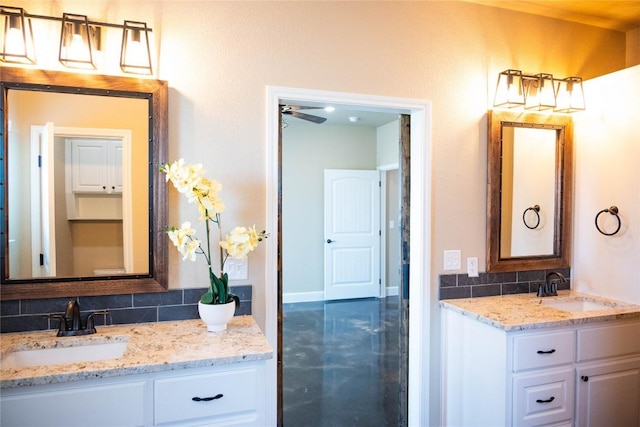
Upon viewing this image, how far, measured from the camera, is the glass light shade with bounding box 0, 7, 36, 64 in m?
1.73

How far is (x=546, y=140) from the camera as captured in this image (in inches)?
105

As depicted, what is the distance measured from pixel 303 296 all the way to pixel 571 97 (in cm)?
449

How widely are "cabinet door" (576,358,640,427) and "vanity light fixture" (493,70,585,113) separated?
1.53 meters

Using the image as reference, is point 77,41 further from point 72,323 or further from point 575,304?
point 575,304

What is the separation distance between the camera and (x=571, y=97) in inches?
101

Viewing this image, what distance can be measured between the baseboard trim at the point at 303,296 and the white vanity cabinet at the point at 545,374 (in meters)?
3.91

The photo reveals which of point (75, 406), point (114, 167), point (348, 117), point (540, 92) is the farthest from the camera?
point (348, 117)

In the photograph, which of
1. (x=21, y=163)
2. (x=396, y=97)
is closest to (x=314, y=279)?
(x=396, y=97)

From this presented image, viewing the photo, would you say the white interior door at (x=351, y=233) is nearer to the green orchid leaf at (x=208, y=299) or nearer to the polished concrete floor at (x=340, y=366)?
the polished concrete floor at (x=340, y=366)

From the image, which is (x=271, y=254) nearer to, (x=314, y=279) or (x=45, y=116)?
(x=45, y=116)

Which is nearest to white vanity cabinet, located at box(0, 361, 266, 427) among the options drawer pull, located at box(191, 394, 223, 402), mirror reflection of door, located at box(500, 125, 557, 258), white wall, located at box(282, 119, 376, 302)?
drawer pull, located at box(191, 394, 223, 402)

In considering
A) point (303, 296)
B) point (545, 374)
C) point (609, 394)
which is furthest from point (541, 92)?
point (303, 296)

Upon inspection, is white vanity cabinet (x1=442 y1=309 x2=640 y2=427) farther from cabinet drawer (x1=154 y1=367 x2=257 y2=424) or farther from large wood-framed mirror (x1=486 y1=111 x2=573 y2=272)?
cabinet drawer (x1=154 y1=367 x2=257 y2=424)

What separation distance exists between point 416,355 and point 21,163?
2.25 metres
